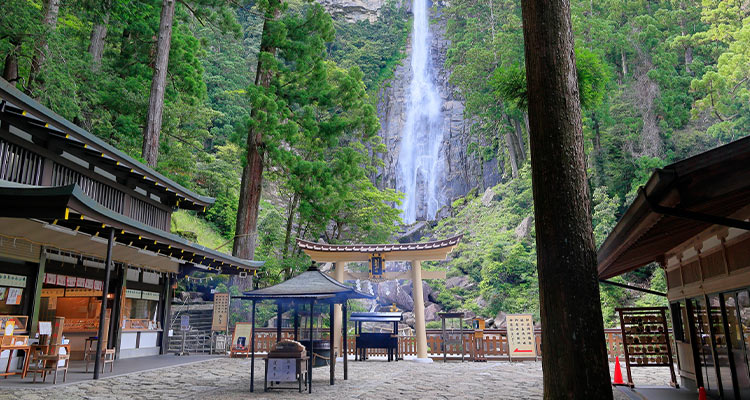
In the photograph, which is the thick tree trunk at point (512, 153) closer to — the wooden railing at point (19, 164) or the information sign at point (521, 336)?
the information sign at point (521, 336)

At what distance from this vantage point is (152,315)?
15.2m

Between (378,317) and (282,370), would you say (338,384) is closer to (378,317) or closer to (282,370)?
(282,370)

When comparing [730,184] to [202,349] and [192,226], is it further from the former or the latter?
[192,226]

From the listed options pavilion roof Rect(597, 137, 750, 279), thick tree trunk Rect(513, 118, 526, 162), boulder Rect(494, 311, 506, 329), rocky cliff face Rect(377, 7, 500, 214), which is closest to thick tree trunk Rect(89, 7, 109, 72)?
pavilion roof Rect(597, 137, 750, 279)

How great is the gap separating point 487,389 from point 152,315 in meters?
11.4

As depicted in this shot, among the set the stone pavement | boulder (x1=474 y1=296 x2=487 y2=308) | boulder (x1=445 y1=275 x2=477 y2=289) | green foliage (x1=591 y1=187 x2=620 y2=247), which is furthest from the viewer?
boulder (x1=445 y1=275 x2=477 y2=289)

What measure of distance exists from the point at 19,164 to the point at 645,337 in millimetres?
12366

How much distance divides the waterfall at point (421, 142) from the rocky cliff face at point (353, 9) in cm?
533

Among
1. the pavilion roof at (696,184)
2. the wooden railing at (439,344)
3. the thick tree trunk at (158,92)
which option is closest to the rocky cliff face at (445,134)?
the wooden railing at (439,344)

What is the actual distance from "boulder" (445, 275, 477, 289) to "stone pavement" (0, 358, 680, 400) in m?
14.5

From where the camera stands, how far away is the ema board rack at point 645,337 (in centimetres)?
891

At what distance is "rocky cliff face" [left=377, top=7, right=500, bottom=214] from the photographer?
1568 inches

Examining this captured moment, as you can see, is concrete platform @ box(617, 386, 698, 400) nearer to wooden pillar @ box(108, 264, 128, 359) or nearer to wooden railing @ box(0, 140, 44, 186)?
wooden railing @ box(0, 140, 44, 186)

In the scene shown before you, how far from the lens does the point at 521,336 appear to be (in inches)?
600
